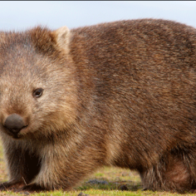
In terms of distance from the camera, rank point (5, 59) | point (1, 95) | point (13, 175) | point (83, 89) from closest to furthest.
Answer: point (1, 95)
point (5, 59)
point (83, 89)
point (13, 175)

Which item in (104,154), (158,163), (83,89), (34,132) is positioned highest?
(83,89)

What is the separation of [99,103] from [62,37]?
1.06 meters

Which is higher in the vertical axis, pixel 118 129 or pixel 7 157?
pixel 118 129

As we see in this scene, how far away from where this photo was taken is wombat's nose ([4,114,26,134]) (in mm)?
4544

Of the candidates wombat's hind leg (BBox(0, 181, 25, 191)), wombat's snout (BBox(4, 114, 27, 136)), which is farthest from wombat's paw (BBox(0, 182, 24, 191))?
wombat's snout (BBox(4, 114, 27, 136))

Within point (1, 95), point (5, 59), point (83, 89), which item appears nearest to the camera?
point (1, 95)

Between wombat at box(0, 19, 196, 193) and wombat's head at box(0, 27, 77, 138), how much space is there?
13 mm

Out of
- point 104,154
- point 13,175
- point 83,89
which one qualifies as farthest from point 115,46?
point 13,175

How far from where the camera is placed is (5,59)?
503 centimetres

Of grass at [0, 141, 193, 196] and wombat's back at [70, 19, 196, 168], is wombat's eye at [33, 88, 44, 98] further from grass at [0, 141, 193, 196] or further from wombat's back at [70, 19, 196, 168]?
grass at [0, 141, 193, 196]

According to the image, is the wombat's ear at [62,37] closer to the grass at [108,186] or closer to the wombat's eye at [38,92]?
the wombat's eye at [38,92]

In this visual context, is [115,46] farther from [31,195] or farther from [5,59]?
[31,195]

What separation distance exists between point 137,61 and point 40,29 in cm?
153

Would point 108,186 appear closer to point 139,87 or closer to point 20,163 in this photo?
point 20,163
